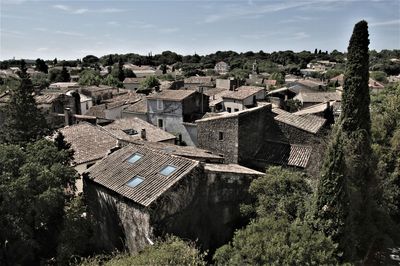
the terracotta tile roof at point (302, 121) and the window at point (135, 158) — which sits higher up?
the terracotta tile roof at point (302, 121)

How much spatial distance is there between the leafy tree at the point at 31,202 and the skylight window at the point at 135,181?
135 inches

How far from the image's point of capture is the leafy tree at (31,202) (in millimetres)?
17484

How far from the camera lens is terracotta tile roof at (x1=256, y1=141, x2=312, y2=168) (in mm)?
26141

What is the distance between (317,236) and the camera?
53.7 feet

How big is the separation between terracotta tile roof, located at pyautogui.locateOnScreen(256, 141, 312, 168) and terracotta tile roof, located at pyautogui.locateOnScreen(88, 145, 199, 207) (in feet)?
31.9

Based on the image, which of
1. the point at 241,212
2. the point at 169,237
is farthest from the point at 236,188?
the point at 169,237

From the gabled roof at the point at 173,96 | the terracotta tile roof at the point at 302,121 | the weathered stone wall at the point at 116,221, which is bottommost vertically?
the weathered stone wall at the point at 116,221

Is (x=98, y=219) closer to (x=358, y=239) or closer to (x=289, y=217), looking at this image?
(x=289, y=217)

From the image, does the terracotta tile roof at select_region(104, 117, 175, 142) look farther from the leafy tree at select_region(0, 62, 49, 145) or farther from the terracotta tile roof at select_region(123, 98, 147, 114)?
the leafy tree at select_region(0, 62, 49, 145)

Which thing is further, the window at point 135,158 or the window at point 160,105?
the window at point 160,105

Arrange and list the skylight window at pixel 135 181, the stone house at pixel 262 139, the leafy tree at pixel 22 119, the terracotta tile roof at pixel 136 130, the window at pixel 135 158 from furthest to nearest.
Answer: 1. the terracotta tile roof at pixel 136 130
2. the leafy tree at pixel 22 119
3. the stone house at pixel 262 139
4. the window at pixel 135 158
5. the skylight window at pixel 135 181

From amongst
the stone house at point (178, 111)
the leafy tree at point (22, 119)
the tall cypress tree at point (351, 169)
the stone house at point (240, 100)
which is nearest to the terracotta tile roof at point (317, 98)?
the stone house at point (240, 100)

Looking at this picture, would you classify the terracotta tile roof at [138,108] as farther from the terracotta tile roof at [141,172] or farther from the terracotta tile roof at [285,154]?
the terracotta tile roof at [141,172]

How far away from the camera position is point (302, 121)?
2900 cm
